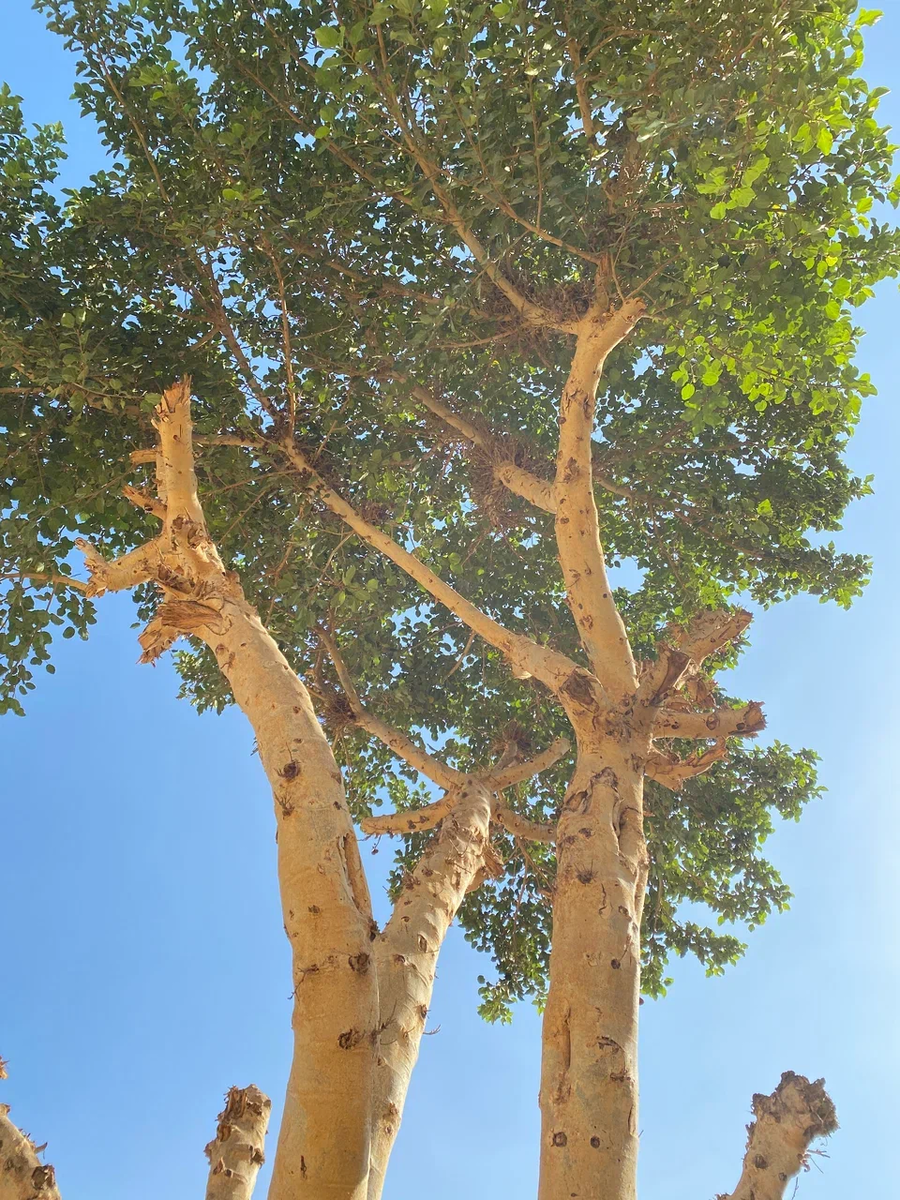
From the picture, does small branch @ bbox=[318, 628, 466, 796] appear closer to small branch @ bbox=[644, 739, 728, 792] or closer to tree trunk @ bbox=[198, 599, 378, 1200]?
small branch @ bbox=[644, 739, 728, 792]

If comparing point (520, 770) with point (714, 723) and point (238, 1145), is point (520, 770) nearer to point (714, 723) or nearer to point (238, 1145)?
point (714, 723)

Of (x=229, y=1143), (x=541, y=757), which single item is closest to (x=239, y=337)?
(x=541, y=757)

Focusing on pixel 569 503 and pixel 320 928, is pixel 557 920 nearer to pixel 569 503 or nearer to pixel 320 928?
pixel 320 928

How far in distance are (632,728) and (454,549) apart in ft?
18.8

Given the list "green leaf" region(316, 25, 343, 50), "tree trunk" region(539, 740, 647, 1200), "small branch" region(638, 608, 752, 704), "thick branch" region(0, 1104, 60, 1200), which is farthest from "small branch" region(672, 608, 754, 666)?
"thick branch" region(0, 1104, 60, 1200)

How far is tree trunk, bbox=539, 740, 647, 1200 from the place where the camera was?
12.6 feet

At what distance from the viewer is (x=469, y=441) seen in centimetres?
952

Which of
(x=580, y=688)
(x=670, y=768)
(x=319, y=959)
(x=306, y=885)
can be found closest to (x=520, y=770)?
(x=670, y=768)

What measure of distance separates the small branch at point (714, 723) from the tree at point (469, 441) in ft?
0.08

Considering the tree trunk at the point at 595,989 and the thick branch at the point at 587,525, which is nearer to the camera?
the tree trunk at the point at 595,989

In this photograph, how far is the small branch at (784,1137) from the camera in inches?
179

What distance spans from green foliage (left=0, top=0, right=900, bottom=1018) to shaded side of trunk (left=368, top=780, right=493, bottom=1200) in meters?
2.71

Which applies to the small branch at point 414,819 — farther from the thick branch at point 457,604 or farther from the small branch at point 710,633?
the small branch at point 710,633

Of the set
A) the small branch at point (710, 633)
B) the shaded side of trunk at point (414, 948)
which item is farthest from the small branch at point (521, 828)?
the small branch at point (710, 633)
